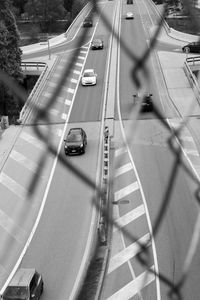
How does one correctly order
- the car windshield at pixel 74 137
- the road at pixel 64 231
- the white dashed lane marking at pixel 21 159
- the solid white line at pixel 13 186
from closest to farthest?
1. the road at pixel 64 231
2. the solid white line at pixel 13 186
3. the white dashed lane marking at pixel 21 159
4. the car windshield at pixel 74 137

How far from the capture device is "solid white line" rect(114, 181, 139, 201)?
2175cm

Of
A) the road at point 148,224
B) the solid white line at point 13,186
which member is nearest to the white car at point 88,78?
the road at point 148,224

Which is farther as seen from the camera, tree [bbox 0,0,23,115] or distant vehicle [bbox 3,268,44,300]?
distant vehicle [bbox 3,268,44,300]

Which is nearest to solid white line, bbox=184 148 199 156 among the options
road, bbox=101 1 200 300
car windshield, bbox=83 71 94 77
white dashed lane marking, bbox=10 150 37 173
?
road, bbox=101 1 200 300

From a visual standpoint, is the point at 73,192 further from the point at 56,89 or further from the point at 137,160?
the point at 56,89

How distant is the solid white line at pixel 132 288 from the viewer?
15.1 m

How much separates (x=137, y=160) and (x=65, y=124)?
22.5 feet

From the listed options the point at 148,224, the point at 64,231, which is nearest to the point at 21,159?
the point at 64,231

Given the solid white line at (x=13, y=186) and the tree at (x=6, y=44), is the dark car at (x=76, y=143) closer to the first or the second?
the solid white line at (x=13, y=186)

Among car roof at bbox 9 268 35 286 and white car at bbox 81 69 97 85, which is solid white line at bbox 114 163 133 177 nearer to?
car roof at bbox 9 268 35 286

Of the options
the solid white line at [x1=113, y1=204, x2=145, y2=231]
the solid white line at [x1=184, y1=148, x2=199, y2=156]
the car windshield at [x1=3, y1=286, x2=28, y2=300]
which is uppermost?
the car windshield at [x1=3, y1=286, x2=28, y2=300]

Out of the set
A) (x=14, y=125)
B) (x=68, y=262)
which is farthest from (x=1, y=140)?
(x=68, y=262)

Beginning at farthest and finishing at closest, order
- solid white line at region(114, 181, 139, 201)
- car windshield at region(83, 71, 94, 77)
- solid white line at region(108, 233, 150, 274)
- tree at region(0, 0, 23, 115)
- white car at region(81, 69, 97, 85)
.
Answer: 1. car windshield at region(83, 71, 94, 77)
2. white car at region(81, 69, 97, 85)
3. solid white line at region(114, 181, 139, 201)
4. solid white line at region(108, 233, 150, 274)
5. tree at region(0, 0, 23, 115)

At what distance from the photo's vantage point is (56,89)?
2.20 m
